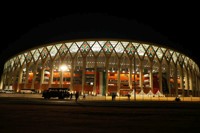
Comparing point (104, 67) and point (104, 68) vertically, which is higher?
point (104, 67)

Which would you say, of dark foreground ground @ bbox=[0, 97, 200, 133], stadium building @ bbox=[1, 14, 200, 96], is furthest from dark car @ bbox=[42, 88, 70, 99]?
stadium building @ bbox=[1, 14, 200, 96]

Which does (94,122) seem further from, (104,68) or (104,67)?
(104,67)

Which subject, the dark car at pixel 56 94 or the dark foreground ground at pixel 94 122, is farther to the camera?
the dark car at pixel 56 94

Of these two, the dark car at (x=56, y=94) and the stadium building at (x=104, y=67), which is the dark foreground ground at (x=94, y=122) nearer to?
the dark car at (x=56, y=94)

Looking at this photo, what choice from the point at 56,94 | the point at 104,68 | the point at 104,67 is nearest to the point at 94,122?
the point at 56,94

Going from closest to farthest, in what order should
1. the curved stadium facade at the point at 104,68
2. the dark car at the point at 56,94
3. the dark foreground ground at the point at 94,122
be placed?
1. the dark foreground ground at the point at 94,122
2. the dark car at the point at 56,94
3. the curved stadium facade at the point at 104,68

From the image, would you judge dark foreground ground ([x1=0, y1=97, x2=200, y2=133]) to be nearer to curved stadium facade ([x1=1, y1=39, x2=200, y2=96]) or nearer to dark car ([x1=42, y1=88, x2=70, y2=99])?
dark car ([x1=42, y1=88, x2=70, y2=99])

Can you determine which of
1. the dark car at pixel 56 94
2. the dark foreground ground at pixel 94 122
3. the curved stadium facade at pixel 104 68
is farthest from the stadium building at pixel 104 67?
the dark foreground ground at pixel 94 122

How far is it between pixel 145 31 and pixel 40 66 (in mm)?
40648

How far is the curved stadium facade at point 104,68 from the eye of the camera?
5225cm

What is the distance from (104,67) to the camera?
54125mm

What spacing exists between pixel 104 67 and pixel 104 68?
1.30 ft

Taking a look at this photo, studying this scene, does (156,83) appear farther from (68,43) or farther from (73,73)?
(68,43)

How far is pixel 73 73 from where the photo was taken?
175ft
